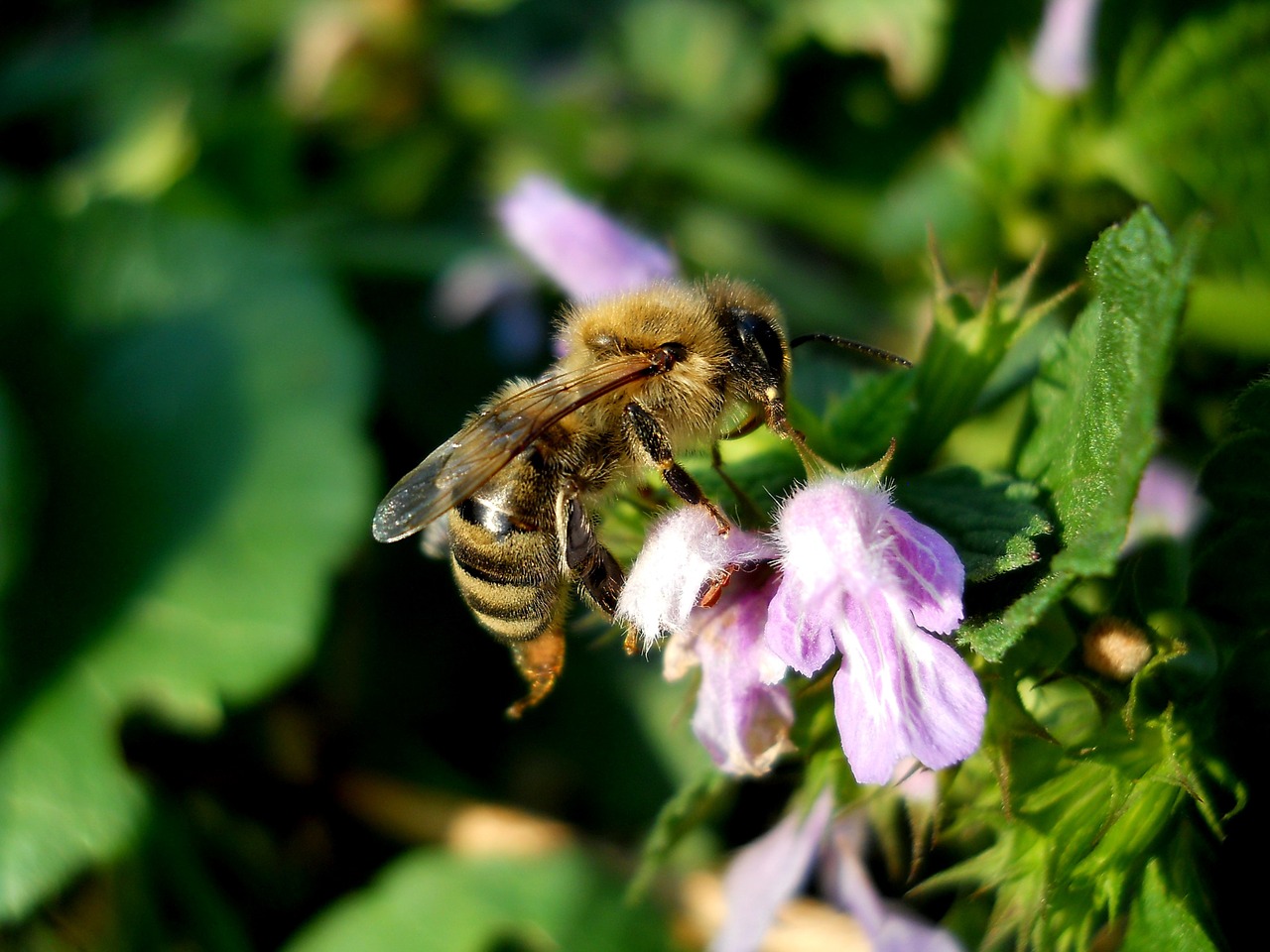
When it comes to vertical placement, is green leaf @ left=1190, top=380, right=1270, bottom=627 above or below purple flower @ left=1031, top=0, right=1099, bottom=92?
below

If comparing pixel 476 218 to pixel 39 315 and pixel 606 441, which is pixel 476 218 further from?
pixel 606 441

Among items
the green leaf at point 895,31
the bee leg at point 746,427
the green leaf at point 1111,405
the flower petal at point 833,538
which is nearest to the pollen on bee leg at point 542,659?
the bee leg at point 746,427

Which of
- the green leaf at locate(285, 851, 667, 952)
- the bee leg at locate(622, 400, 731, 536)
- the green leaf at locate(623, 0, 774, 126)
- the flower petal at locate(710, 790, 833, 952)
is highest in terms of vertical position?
the green leaf at locate(623, 0, 774, 126)

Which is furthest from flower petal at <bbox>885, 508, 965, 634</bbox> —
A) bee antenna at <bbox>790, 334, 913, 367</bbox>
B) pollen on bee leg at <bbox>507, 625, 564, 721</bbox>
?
pollen on bee leg at <bbox>507, 625, 564, 721</bbox>

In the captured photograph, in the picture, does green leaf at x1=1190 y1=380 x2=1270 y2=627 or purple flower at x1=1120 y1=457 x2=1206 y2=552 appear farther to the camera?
purple flower at x1=1120 y1=457 x2=1206 y2=552

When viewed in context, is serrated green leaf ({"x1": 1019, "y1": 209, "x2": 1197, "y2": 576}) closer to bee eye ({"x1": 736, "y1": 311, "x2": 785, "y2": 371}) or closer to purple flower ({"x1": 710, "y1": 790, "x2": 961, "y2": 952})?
bee eye ({"x1": 736, "y1": 311, "x2": 785, "y2": 371})

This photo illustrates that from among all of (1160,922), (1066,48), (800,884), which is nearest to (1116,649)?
(1160,922)

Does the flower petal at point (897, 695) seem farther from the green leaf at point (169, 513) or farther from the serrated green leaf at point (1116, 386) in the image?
the green leaf at point (169, 513)
